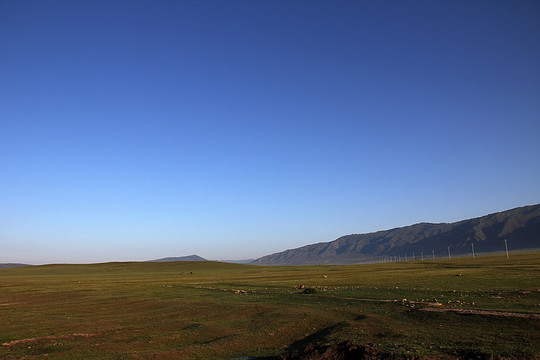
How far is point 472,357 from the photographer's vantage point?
597 inches

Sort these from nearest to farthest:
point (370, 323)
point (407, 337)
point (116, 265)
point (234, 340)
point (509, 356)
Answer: point (509, 356)
point (407, 337)
point (234, 340)
point (370, 323)
point (116, 265)

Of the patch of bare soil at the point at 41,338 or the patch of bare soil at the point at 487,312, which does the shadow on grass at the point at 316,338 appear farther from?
the patch of bare soil at the point at 41,338

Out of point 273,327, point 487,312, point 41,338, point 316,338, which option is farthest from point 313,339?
point 41,338

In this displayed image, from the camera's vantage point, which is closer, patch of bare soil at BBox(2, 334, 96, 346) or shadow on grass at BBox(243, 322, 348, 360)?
shadow on grass at BBox(243, 322, 348, 360)

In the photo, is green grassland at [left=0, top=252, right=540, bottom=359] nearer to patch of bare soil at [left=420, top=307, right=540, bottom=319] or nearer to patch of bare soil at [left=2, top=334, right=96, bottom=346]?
patch of bare soil at [left=2, top=334, right=96, bottom=346]

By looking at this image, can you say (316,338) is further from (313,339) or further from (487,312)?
(487,312)

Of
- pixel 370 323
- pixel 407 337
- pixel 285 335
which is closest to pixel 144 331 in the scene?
pixel 285 335

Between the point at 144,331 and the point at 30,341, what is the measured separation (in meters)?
6.37

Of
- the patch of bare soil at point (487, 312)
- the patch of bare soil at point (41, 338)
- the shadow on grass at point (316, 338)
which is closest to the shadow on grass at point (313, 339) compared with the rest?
the shadow on grass at point (316, 338)

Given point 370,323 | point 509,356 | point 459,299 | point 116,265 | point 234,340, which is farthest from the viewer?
point 116,265

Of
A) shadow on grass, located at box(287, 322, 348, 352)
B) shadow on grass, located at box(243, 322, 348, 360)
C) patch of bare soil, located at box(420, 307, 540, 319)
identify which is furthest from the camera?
patch of bare soil, located at box(420, 307, 540, 319)

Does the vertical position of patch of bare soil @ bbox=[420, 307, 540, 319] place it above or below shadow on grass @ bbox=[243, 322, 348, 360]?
above

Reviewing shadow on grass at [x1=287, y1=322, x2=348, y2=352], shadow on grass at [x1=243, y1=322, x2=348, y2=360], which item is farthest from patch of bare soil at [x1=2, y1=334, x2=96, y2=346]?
shadow on grass at [x1=287, y1=322, x2=348, y2=352]

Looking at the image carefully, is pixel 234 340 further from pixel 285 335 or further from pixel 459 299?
pixel 459 299
